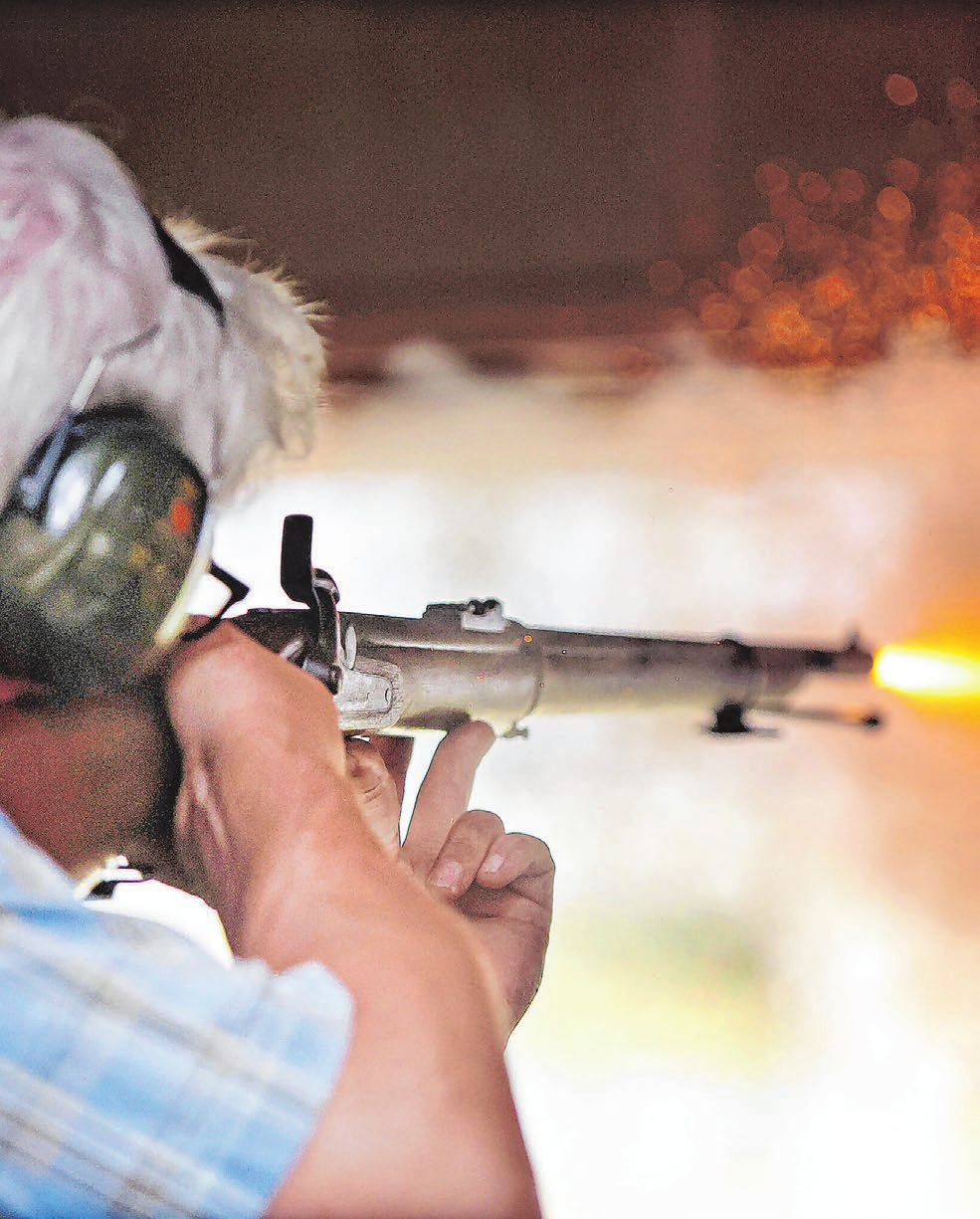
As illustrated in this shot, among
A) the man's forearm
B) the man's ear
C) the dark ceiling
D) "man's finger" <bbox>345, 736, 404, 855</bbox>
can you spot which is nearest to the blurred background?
the dark ceiling

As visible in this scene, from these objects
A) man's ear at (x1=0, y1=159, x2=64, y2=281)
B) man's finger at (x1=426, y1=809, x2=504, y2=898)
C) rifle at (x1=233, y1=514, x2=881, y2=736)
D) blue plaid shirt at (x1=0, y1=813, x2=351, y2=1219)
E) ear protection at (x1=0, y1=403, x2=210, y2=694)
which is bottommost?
blue plaid shirt at (x1=0, y1=813, x2=351, y2=1219)

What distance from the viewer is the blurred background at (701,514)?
2.38 metres

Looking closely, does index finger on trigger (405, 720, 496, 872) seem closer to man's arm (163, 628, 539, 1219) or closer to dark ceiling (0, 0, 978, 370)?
man's arm (163, 628, 539, 1219)

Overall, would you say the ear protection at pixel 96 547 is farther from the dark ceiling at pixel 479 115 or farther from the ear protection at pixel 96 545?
the dark ceiling at pixel 479 115

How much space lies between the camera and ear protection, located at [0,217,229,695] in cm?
68

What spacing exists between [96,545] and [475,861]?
660mm

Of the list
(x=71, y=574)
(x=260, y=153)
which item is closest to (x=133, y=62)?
(x=260, y=153)

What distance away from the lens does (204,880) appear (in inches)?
29.9

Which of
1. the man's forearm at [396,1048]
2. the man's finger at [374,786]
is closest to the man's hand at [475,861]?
the man's finger at [374,786]

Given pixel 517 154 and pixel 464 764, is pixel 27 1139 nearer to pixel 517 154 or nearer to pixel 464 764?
pixel 464 764

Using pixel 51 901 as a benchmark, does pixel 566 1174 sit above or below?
above

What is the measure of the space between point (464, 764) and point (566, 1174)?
204 centimetres

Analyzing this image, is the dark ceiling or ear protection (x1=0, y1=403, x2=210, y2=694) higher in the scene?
the dark ceiling

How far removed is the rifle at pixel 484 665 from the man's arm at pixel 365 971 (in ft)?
0.91
